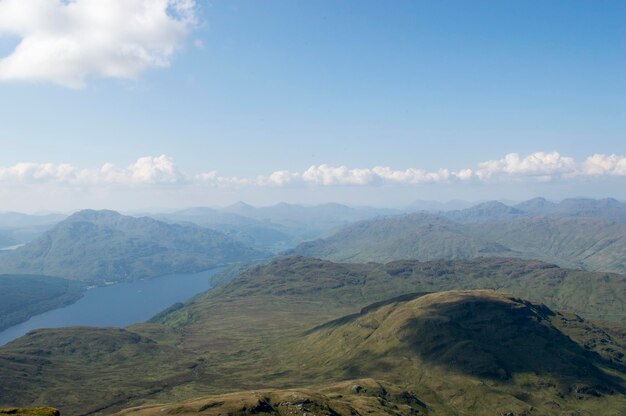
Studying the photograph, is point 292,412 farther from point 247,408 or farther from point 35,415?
point 35,415

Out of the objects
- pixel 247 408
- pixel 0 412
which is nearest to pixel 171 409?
pixel 247 408

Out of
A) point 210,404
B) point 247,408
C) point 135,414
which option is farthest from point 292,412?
point 135,414

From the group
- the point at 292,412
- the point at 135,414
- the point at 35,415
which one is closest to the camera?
the point at 35,415

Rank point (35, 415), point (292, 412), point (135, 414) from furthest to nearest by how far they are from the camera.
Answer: point (292, 412), point (135, 414), point (35, 415)

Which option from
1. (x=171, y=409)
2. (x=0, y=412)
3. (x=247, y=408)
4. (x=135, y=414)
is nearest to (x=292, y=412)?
(x=247, y=408)

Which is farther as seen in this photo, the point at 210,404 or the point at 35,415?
the point at 210,404

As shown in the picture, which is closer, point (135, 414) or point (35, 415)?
point (35, 415)

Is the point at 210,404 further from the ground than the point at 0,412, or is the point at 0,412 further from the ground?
the point at 0,412

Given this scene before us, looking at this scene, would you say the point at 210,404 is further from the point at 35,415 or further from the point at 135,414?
the point at 35,415

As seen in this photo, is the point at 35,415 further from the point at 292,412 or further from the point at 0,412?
the point at 292,412
